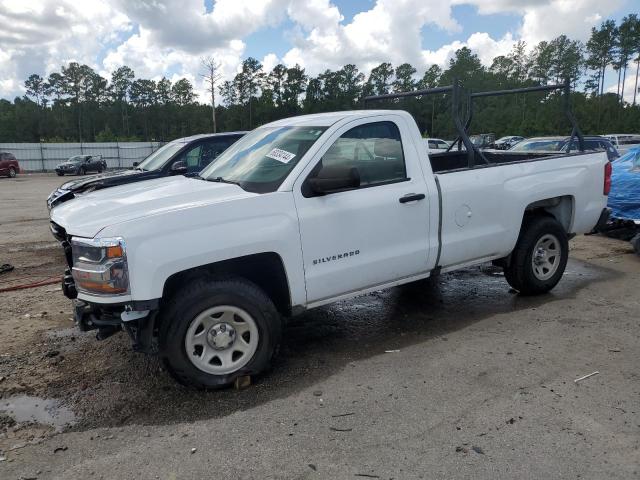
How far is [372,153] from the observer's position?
446 cm

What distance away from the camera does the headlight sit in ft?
10.9

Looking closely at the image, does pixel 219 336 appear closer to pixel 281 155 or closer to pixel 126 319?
pixel 126 319

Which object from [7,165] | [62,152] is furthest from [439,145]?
[62,152]

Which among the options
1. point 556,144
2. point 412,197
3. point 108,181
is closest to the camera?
point 412,197

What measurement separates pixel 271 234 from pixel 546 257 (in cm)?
347

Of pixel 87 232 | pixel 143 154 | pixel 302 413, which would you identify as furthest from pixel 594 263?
pixel 143 154

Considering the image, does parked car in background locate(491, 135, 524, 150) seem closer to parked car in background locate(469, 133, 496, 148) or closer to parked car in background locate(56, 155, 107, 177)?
parked car in background locate(469, 133, 496, 148)

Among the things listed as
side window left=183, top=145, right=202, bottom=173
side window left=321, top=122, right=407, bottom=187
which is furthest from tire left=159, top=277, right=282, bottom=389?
side window left=183, top=145, right=202, bottom=173

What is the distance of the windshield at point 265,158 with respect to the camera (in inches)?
159

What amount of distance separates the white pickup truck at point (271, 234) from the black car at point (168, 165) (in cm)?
377

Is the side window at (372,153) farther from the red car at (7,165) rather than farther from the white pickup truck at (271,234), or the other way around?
the red car at (7,165)

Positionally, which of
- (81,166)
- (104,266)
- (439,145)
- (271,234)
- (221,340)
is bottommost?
(81,166)

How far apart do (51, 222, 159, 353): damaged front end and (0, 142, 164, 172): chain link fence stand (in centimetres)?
3875

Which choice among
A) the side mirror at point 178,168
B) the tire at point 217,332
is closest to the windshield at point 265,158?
the tire at point 217,332
